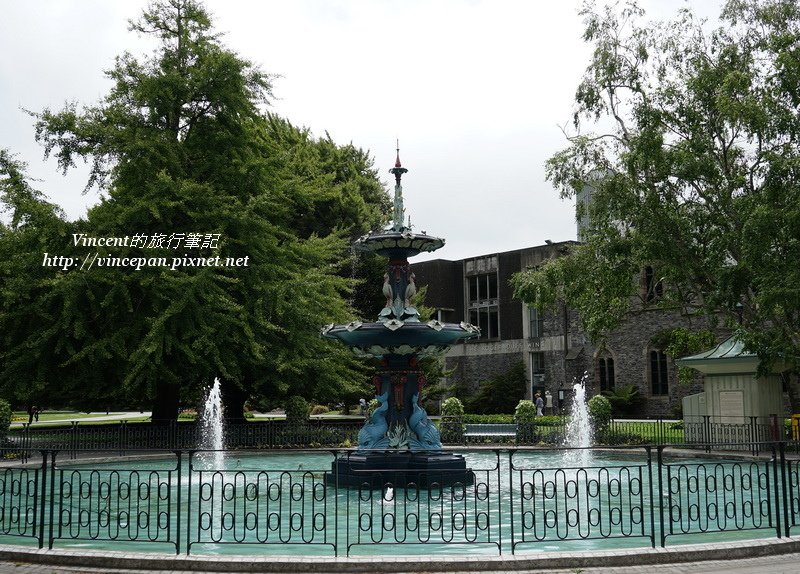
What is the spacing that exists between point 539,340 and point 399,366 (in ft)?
117

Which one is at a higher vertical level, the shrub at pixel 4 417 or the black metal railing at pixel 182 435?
the shrub at pixel 4 417

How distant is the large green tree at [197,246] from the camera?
86.0ft

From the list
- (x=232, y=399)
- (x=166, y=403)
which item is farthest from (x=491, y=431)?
(x=166, y=403)

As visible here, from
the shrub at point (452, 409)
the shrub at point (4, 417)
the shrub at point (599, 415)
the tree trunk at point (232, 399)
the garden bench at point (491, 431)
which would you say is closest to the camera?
the shrub at point (4, 417)

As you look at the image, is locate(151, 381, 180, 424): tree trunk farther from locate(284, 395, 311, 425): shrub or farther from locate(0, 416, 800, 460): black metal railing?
locate(284, 395, 311, 425): shrub

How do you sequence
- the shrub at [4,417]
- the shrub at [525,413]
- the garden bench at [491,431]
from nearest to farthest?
the shrub at [4,417], the shrub at [525,413], the garden bench at [491,431]

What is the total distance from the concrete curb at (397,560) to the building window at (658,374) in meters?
37.4

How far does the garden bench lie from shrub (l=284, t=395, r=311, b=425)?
216 inches

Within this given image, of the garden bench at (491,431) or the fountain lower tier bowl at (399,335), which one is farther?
the garden bench at (491,431)

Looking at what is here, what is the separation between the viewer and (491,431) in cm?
2998

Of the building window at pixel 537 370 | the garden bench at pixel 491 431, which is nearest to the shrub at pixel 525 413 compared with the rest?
the garden bench at pixel 491 431

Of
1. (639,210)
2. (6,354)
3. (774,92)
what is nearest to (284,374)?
(6,354)

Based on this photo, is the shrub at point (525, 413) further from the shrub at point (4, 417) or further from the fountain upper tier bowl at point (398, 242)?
the shrub at point (4, 417)

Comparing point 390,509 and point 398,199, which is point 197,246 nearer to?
point 398,199
